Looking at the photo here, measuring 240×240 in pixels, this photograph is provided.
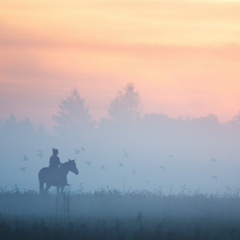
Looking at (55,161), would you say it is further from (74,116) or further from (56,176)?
(74,116)

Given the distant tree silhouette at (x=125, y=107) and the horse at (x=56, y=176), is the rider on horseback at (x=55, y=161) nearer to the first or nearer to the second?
the horse at (x=56, y=176)

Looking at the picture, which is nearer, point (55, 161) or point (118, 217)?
point (118, 217)

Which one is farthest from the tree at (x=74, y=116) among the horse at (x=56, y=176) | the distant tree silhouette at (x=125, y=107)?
the horse at (x=56, y=176)

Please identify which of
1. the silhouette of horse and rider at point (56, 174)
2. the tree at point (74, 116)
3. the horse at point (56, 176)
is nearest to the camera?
the silhouette of horse and rider at point (56, 174)

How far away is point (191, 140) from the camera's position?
382 feet

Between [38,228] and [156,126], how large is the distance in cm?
11157

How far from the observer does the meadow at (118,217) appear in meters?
23.3

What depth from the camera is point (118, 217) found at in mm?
28766

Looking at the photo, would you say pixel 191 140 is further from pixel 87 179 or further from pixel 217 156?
pixel 87 179

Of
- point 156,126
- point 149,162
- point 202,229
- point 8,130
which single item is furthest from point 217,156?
point 202,229

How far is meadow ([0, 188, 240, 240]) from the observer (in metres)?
23.3

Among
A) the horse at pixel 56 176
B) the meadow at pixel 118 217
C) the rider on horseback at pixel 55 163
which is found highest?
the rider on horseback at pixel 55 163

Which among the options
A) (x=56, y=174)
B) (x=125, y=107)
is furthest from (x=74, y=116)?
(x=56, y=174)

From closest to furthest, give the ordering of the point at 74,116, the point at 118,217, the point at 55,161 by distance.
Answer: the point at 118,217 → the point at 55,161 → the point at 74,116
